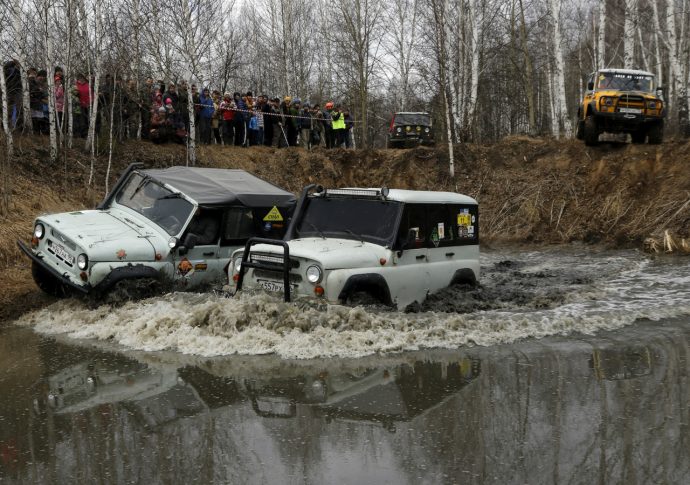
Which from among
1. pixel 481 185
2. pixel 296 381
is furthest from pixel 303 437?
pixel 481 185

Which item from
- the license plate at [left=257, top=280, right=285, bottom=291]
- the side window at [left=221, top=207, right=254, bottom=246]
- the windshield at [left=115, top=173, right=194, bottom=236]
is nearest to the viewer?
the license plate at [left=257, top=280, right=285, bottom=291]

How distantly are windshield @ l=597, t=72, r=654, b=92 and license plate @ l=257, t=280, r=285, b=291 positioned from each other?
15743 mm

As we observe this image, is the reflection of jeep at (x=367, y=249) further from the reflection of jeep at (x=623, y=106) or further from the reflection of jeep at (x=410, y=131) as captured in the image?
the reflection of jeep at (x=410, y=131)

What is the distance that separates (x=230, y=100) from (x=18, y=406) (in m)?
17.9

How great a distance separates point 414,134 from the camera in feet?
92.1

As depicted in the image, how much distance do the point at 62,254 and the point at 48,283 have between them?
976 millimetres

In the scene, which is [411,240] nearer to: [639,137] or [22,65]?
[22,65]

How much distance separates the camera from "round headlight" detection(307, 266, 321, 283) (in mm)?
7898

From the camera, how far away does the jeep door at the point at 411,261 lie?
868 centimetres

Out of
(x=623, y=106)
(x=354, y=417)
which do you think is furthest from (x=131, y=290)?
(x=623, y=106)

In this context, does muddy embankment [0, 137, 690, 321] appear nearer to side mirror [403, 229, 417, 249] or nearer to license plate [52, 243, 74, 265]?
license plate [52, 243, 74, 265]

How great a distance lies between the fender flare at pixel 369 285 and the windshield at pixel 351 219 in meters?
0.57

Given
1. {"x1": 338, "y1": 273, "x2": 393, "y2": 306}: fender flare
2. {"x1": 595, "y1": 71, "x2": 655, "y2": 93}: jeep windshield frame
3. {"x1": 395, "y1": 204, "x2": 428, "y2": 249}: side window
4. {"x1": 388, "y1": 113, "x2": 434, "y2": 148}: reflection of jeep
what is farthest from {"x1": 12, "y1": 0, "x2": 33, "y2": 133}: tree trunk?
{"x1": 595, "y1": 71, "x2": 655, "y2": 93}: jeep windshield frame

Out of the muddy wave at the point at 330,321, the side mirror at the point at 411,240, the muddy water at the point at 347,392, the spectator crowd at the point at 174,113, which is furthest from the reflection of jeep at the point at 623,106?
the side mirror at the point at 411,240
